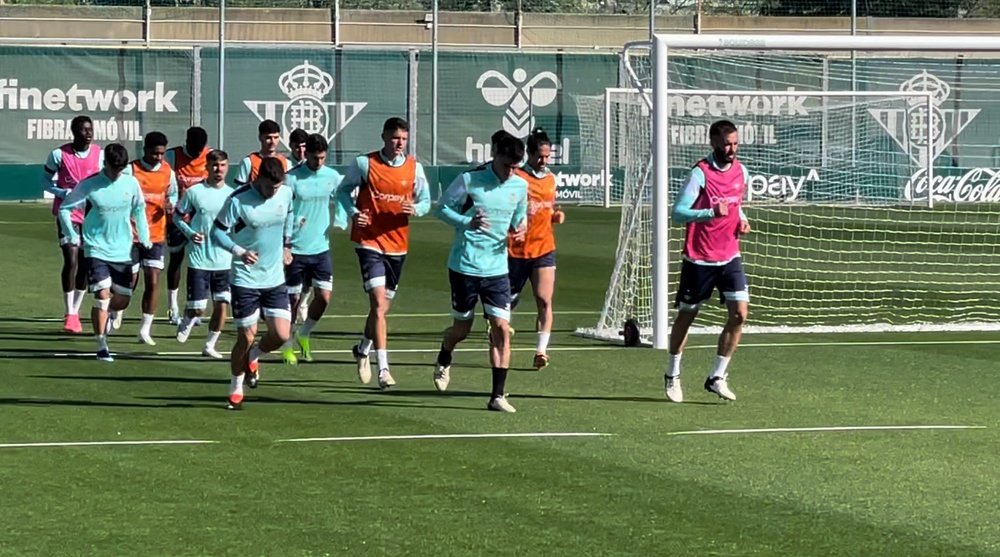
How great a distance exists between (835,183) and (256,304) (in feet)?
82.6

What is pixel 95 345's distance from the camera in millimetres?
17250

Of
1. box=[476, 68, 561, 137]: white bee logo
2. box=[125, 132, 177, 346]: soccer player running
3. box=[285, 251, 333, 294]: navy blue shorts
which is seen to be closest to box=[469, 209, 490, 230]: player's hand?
box=[285, 251, 333, 294]: navy blue shorts

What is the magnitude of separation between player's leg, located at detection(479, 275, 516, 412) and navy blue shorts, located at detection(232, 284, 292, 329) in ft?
4.70

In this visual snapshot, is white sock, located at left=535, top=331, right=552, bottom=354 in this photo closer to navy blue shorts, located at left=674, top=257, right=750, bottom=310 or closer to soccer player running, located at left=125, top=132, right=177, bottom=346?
navy blue shorts, located at left=674, top=257, right=750, bottom=310

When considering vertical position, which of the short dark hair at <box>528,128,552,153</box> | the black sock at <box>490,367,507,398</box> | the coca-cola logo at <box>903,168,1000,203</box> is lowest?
the black sock at <box>490,367,507,398</box>

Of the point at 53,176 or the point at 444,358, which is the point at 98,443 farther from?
the point at 53,176

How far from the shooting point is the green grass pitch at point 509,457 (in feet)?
28.4

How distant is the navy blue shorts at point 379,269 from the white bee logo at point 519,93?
88.4 ft

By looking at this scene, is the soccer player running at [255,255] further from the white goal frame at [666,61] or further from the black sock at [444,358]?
the white goal frame at [666,61]

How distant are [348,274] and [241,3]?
21.3m

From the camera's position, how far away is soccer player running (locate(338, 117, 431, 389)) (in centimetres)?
1460

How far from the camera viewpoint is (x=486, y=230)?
13.4 metres

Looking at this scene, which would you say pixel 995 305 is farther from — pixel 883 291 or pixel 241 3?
pixel 241 3

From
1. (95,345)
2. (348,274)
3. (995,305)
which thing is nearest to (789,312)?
(995,305)
